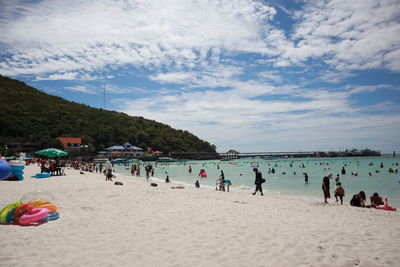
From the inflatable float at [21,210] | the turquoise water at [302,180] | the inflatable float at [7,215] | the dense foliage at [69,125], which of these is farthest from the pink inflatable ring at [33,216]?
the dense foliage at [69,125]

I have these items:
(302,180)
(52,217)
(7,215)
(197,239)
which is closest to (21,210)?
(7,215)

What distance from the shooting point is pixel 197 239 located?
4883mm

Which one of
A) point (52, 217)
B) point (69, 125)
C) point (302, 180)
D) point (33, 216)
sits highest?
point (69, 125)

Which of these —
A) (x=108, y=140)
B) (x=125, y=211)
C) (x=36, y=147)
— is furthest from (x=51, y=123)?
(x=125, y=211)

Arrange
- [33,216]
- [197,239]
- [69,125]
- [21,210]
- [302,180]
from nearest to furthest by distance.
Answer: [197,239] → [33,216] → [21,210] → [302,180] → [69,125]

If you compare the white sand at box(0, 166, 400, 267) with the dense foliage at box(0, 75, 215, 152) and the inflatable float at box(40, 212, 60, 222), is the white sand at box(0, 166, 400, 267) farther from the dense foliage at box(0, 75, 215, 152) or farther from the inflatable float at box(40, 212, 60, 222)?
the dense foliage at box(0, 75, 215, 152)

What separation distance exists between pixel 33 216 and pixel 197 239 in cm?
352

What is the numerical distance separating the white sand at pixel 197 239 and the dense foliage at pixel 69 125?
225ft

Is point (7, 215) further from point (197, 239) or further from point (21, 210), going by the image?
point (197, 239)

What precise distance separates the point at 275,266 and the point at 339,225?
3491 mm

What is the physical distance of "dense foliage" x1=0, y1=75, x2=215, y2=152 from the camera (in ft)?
239

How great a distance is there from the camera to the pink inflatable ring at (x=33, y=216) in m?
5.35

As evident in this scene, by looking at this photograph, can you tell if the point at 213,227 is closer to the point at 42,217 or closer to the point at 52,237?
the point at 52,237

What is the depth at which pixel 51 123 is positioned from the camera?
8275 cm
